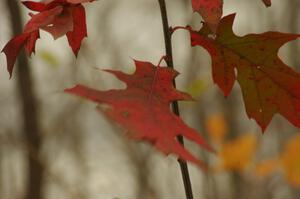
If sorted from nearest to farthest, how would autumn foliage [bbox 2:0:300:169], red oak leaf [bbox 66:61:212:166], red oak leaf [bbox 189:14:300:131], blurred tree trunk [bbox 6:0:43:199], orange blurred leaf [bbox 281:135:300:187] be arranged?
red oak leaf [bbox 66:61:212:166] → autumn foliage [bbox 2:0:300:169] → red oak leaf [bbox 189:14:300:131] → blurred tree trunk [bbox 6:0:43:199] → orange blurred leaf [bbox 281:135:300:187]

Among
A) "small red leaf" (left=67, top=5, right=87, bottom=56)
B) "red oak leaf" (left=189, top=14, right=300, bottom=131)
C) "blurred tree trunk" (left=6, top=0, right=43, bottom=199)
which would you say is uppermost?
"small red leaf" (left=67, top=5, right=87, bottom=56)

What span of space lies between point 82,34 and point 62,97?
2.74 m

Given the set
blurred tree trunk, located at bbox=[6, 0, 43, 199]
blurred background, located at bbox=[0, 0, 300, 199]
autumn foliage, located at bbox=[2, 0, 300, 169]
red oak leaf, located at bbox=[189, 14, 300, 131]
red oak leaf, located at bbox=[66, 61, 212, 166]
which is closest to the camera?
red oak leaf, located at bbox=[66, 61, 212, 166]

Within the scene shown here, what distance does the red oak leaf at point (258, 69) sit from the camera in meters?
0.93

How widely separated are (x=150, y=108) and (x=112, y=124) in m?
2.27

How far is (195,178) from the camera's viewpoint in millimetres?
4887

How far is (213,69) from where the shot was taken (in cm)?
97

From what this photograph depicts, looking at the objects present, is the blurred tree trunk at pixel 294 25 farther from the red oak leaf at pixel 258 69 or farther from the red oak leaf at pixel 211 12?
the red oak leaf at pixel 211 12

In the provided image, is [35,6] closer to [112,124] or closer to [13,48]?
[13,48]

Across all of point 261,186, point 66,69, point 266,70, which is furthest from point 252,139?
point 266,70

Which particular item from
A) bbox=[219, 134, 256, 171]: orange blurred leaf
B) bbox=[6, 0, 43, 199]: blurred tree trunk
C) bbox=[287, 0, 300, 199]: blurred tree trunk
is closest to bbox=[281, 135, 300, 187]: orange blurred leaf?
bbox=[219, 134, 256, 171]: orange blurred leaf

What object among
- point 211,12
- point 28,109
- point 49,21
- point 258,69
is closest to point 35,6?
point 49,21

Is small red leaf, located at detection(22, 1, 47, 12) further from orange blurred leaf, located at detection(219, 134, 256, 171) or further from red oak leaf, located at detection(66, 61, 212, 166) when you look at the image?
orange blurred leaf, located at detection(219, 134, 256, 171)

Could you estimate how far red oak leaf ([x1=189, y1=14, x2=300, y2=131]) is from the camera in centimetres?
93
